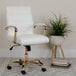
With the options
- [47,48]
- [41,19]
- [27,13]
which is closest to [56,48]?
[47,48]

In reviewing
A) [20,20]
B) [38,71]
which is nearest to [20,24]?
[20,20]

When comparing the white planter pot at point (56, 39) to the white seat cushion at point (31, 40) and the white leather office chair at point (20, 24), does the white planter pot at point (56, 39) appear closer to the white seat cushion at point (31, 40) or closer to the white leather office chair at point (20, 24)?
the white leather office chair at point (20, 24)

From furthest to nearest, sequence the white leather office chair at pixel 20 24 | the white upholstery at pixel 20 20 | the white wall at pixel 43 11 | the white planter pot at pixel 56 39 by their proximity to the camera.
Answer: the white wall at pixel 43 11, the white planter pot at pixel 56 39, the white upholstery at pixel 20 20, the white leather office chair at pixel 20 24

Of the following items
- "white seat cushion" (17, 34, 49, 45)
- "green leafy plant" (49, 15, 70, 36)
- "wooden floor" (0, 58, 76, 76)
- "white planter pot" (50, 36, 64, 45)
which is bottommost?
"wooden floor" (0, 58, 76, 76)

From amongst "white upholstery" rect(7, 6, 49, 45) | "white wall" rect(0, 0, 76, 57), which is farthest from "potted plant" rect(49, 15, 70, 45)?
"white upholstery" rect(7, 6, 49, 45)

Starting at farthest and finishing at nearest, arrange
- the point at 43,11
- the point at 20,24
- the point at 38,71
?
→ the point at 43,11
the point at 20,24
the point at 38,71

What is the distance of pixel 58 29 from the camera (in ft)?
12.5

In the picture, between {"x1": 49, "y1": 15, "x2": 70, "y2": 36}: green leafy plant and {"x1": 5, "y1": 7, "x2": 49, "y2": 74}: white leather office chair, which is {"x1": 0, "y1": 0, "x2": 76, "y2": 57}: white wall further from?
{"x1": 5, "y1": 7, "x2": 49, "y2": 74}: white leather office chair

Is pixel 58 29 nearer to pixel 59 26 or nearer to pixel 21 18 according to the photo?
pixel 59 26

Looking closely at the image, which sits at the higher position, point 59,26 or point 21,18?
point 21,18

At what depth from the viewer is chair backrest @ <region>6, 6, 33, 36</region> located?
3.57 m

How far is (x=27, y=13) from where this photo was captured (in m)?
3.68

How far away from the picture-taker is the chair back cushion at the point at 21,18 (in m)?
3.57

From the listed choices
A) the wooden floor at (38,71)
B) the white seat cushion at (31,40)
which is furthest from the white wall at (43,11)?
the white seat cushion at (31,40)
